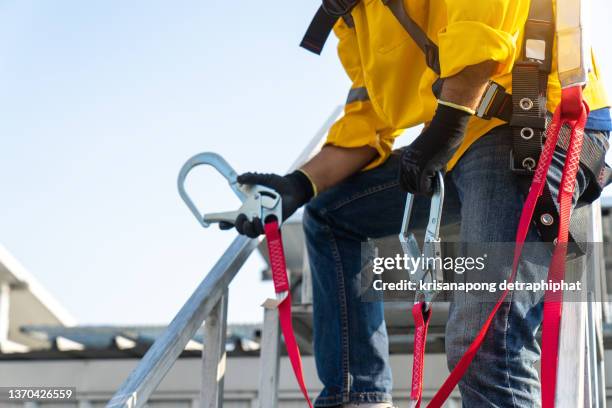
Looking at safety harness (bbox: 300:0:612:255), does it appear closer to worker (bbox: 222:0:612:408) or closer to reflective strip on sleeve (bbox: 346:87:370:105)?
worker (bbox: 222:0:612:408)

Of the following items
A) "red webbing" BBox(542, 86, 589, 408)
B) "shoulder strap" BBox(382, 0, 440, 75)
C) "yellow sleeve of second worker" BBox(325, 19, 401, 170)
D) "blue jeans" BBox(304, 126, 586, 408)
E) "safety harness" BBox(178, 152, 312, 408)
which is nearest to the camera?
"red webbing" BBox(542, 86, 589, 408)

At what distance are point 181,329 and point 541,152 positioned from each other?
1069 mm

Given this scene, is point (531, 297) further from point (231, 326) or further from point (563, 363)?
point (231, 326)

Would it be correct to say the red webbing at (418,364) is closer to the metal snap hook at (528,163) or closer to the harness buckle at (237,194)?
the metal snap hook at (528,163)

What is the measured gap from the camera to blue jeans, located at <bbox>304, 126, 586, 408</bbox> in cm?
229

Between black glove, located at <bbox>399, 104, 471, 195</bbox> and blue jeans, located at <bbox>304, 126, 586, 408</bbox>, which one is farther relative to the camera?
black glove, located at <bbox>399, 104, 471, 195</bbox>

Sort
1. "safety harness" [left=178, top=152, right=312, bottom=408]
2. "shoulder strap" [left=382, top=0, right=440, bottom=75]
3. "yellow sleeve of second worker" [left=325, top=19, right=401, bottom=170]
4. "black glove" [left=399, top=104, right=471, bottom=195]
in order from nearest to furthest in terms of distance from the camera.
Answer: "black glove" [left=399, top=104, right=471, bottom=195] < "shoulder strap" [left=382, top=0, right=440, bottom=75] < "safety harness" [left=178, top=152, right=312, bottom=408] < "yellow sleeve of second worker" [left=325, top=19, right=401, bottom=170]

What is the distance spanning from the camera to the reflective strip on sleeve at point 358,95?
10.1ft

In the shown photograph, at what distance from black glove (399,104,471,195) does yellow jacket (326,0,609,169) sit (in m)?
0.10

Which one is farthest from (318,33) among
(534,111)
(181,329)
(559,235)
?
(559,235)

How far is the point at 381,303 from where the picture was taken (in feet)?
9.81

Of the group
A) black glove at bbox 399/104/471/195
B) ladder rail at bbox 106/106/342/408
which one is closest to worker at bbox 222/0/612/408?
black glove at bbox 399/104/471/195

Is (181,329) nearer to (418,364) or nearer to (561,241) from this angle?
(418,364)

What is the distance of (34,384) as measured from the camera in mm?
5367
